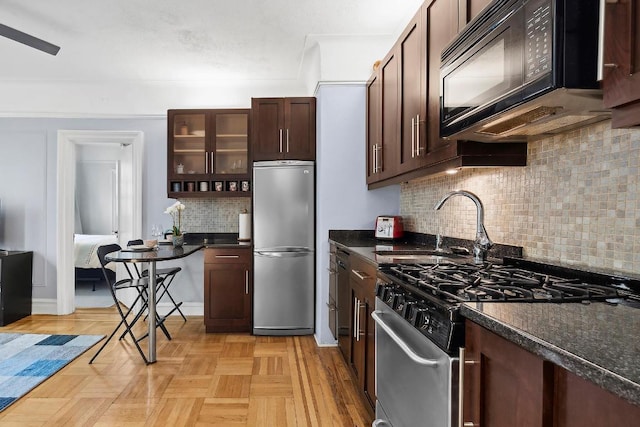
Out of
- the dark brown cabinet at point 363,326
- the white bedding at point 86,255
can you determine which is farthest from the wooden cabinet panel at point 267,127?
the white bedding at point 86,255

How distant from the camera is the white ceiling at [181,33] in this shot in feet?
9.67

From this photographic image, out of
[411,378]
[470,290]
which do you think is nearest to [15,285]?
[411,378]

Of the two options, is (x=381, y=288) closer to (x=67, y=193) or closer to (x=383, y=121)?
(x=383, y=121)

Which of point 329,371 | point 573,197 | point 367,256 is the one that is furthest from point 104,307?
point 573,197

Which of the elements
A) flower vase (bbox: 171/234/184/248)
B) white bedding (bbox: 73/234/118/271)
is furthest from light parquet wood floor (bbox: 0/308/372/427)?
white bedding (bbox: 73/234/118/271)

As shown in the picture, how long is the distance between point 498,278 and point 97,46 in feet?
12.7

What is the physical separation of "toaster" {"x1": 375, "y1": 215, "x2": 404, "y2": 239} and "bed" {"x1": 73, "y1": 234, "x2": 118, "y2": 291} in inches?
146

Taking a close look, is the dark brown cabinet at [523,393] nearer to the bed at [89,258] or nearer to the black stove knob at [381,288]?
the black stove knob at [381,288]

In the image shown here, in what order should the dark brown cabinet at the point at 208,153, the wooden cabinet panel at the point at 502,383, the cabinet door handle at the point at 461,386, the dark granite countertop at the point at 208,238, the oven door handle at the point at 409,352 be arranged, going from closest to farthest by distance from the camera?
the wooden cabinet panel at the point at 502,383 → the cabinet door handle at the point at 461,386 → the oven door handle at the point at 409,352 → the dark brown cabinet at the point at 208,153 → the dark granite countertop at the point at 208,238

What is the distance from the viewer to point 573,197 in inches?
61.6

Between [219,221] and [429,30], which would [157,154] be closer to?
[219,221]

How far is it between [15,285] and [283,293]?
297 centimetres

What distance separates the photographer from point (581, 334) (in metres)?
0.78

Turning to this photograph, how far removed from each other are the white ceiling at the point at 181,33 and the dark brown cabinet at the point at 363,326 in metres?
1.93
